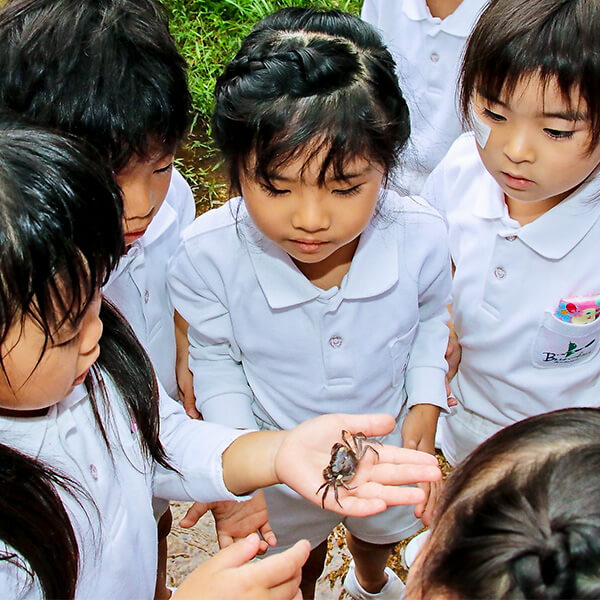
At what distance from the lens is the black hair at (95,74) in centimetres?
137

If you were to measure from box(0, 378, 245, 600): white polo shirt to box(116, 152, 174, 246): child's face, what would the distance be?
29 cm

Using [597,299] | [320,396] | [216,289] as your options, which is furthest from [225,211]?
[597,299]

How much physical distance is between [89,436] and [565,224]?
→ 1048 mm

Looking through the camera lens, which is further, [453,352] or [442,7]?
[442,7]

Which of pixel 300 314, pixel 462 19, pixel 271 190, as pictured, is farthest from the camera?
pixel 462 19

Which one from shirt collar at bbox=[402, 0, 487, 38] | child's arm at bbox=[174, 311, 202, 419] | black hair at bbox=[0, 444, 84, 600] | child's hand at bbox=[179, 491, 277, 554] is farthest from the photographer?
shirt collar at bbox=[402, 0, 487, 38]

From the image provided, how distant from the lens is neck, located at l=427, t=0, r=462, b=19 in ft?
7.06

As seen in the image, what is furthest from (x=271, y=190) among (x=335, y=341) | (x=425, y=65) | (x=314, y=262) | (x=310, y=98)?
(x=425, y=65)

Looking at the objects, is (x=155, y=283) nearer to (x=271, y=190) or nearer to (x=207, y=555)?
(x=271, y=190)

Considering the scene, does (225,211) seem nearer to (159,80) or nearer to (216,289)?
(216,289)

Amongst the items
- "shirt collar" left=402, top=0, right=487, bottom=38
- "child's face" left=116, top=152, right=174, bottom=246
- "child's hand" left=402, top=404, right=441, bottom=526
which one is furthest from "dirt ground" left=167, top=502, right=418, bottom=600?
"shirt collar" left=402, top=0, right=487, bottom=38

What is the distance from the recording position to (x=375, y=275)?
162cm

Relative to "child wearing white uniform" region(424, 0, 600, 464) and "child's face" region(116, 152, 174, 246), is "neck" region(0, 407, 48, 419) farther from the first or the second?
"child wearing white uniform" region(424, 0, 600, 464)

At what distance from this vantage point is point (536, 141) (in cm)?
152
